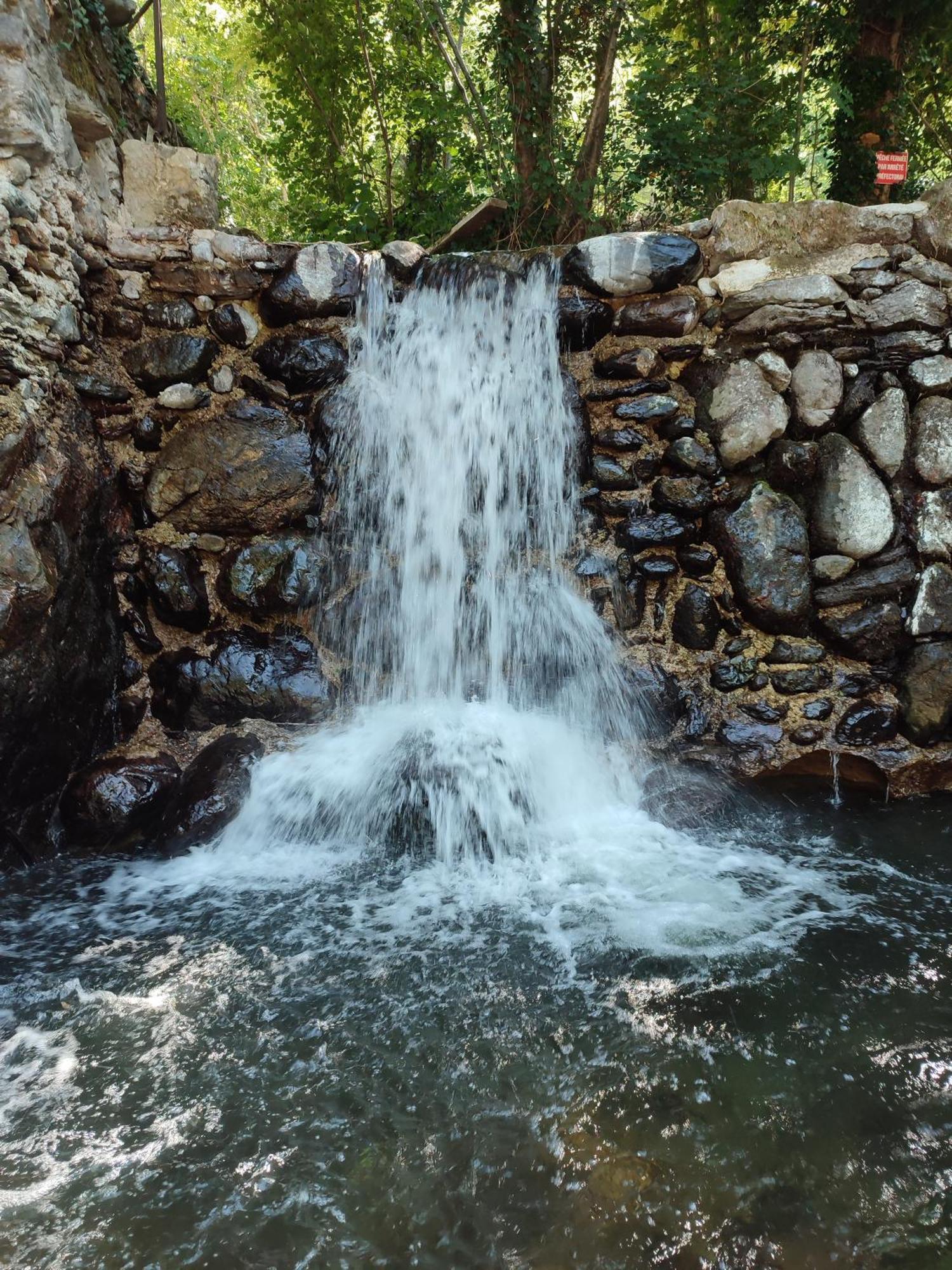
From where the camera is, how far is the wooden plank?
559cm

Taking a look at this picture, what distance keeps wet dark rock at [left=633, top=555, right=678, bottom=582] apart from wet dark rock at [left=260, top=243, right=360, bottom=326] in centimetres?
230

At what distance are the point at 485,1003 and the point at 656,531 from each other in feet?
8.65

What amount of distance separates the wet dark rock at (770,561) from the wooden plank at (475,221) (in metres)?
3.25

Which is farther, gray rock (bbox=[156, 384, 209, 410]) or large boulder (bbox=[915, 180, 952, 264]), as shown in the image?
gray rock (bbox=[156, 384, 209, 410])

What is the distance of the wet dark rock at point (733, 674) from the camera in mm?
3770

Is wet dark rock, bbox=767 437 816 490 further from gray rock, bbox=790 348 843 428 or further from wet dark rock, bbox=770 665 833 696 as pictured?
wet dark rock, bbox=770 665 833 696

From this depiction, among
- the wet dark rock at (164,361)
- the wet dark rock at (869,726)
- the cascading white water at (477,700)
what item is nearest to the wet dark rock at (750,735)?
the wet dark rock at (869,726)

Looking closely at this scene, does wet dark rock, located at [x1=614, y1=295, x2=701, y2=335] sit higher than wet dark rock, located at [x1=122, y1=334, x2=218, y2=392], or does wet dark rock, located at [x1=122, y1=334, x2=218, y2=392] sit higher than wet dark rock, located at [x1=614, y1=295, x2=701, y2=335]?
wet dark rock, located at [x1=614, y1=295, x2=701, y2=335]

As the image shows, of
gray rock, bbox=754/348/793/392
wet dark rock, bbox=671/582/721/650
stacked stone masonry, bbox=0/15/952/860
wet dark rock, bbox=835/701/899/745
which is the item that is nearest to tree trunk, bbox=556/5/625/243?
stacked stone masonry, bbox=0/15/952/860

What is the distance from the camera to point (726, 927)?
2467 mm

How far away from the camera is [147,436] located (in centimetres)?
408

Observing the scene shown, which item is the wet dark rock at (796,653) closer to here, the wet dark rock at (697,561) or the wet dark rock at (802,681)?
the wet dark rock at (802,681)

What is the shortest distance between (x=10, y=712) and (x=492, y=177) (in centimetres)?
548

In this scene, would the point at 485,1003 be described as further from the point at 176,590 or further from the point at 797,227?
the point at 797,227
